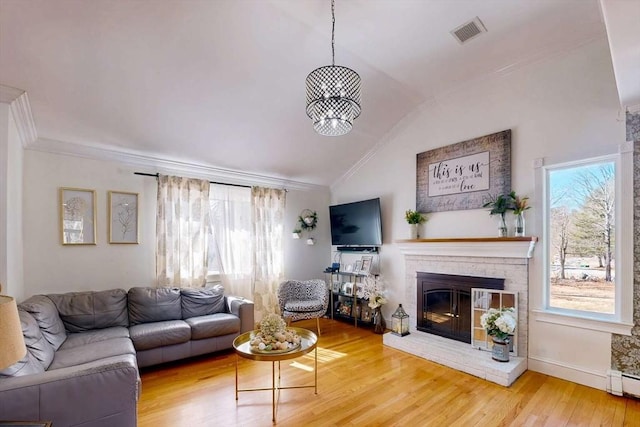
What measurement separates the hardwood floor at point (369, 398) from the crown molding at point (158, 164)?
8.32 ft

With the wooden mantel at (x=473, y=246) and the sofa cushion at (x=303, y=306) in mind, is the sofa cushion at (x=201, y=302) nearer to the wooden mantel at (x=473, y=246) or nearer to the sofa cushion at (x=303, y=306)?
the sofa cushion at (x=303, y=306)

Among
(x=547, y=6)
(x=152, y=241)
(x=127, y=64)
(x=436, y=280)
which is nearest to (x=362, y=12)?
(x=547, y=6)

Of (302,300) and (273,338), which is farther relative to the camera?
(302,300)

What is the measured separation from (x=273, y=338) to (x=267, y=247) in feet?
8.50

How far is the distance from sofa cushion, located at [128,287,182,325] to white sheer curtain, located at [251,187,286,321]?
4.47ft

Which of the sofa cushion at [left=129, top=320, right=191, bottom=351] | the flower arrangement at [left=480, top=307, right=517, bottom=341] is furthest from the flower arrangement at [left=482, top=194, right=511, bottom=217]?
the sofa cushion at [left=129, top=320, right=191, bottom=351]

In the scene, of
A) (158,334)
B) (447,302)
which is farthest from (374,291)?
(158,334)

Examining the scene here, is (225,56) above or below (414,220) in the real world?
above

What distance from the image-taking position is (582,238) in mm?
3094

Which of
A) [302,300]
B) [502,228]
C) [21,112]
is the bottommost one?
Result: [302,300]

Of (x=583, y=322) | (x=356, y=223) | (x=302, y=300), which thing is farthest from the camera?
(x=356, y=223)

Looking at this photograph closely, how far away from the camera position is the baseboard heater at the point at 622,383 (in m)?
2.63

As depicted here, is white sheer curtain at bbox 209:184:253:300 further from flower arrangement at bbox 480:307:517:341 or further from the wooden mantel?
→ flower arrangement at bbox 480:307:517:341

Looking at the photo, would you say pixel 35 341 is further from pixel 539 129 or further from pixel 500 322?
pixel 539 129
